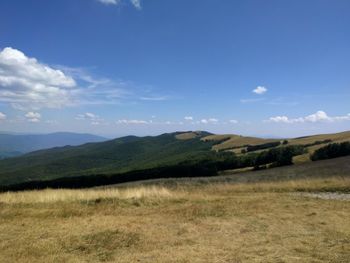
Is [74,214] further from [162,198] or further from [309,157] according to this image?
[309,157]

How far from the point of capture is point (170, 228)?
11578mm

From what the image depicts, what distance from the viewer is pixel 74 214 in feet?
45.3

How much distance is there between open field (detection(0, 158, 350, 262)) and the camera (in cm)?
864

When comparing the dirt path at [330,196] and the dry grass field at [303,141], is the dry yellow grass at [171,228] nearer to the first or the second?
the dirt path at [330,196]

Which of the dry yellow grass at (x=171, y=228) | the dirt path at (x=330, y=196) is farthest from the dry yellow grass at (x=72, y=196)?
the dirt path at (x=330, y=196)

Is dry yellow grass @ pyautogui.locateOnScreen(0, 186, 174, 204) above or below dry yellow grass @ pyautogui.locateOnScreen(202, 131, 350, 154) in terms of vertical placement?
below

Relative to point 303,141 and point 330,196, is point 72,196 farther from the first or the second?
point 303,141

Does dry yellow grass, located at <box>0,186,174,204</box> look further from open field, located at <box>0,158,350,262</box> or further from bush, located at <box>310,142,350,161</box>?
bush, located at <box>310,142,350,161</box>

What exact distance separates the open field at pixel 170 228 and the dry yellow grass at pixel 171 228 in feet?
0.07

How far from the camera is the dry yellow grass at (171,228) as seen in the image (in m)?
8.64

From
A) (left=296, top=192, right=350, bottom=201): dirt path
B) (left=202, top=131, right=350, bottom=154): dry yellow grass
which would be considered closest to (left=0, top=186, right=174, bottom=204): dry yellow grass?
(left=296, top=192, right=350, bottom=201): dirt path

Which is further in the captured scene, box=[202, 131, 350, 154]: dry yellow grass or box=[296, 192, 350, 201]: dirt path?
box=[202, 131, 350, 154]: dry yellow grass

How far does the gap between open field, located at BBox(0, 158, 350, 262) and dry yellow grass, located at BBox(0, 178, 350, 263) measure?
2 cm

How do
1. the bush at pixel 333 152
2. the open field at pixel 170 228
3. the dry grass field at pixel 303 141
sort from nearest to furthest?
the open field at pixel 170 228, the bush at pixel 333 152, the dry grass field at pixel 303 141
